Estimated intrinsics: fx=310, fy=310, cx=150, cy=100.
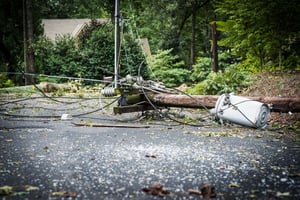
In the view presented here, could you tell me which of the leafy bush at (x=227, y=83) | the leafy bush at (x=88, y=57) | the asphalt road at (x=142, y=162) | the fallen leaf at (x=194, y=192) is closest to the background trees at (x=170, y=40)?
the leafy bush at (x=88, y=57)

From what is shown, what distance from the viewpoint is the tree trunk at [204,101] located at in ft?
17.4

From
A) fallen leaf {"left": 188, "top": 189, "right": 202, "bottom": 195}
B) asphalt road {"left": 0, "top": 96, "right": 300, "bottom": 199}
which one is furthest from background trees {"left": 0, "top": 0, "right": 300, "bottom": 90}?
fallen leaf {"left": 188, "top": 189, "right": 202, "bottom": 195}

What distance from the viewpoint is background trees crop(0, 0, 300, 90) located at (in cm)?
832

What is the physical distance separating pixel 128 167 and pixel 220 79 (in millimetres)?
6197

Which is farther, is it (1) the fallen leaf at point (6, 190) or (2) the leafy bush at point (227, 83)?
(2) the leafy bush at point (227, 83)

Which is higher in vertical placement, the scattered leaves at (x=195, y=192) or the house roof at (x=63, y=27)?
the house roof at (x=63, y=27)

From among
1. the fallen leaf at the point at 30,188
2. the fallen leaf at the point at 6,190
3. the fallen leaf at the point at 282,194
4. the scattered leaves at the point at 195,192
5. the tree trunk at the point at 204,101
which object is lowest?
the scattered leaves at the point at 195,192

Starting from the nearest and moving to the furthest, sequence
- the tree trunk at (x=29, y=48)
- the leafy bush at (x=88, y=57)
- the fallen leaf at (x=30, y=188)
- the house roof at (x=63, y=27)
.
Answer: the fallen leaf at (x=30, y=188), the tree trunk at (x=29, y=48), the leafy bush at (x=88, y=57), the house roof at (x=63, y=27)

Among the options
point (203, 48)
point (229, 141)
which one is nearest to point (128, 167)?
point (229, 141)

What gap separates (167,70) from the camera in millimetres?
19297

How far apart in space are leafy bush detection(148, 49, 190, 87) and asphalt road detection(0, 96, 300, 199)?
13945mm

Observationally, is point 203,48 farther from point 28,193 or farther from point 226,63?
point 28,193

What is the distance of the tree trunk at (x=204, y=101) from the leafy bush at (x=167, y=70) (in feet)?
40.8

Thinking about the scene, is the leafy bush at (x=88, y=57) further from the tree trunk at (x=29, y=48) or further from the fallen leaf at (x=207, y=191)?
the fallen leaf at (x=207, y=191)
